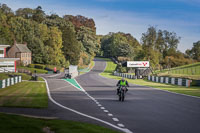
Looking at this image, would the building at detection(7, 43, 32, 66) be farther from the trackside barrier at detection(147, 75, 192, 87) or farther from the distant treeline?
the trackside barrier at detection(147, 75, 192, 87)

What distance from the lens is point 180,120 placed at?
11883 mm

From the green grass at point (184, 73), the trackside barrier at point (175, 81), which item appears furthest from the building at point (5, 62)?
the green grass at point (184, 73)

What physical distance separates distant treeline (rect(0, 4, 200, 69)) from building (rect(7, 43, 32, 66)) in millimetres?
3600

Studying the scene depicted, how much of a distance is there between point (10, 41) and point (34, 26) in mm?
11133

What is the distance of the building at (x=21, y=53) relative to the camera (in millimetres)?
88938

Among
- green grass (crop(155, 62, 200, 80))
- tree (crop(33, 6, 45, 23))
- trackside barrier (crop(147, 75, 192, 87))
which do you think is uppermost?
tree (crop(33, 6, 45, 23))

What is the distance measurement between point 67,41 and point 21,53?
102 ft

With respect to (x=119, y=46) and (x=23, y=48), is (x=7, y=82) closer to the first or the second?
(x=23, y=48)

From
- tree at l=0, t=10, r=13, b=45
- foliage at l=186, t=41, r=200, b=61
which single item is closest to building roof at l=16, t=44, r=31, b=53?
tree at l=0, t=10, r=13, b=45

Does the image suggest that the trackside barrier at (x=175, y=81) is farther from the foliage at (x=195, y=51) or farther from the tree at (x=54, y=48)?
the foliage at (x=195, y=51)

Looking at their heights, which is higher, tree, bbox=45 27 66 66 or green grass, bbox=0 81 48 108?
tree, bbox=45 27 66 66

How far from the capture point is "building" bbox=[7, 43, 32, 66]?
8894 cm

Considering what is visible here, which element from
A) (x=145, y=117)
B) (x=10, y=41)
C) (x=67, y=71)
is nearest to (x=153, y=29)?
(x=10, y=41)

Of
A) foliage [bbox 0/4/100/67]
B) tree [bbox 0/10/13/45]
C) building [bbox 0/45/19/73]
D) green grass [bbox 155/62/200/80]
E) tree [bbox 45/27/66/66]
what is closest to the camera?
green grass [bbox 155/62/200/80]
